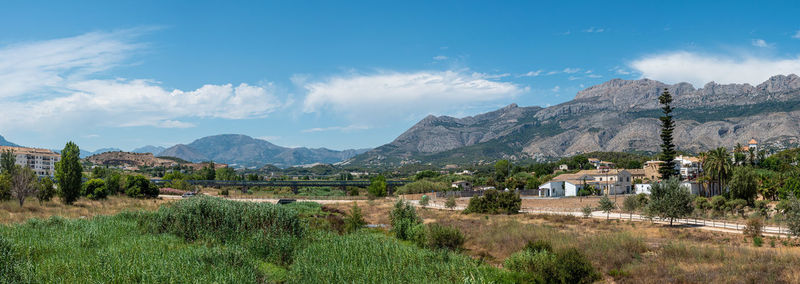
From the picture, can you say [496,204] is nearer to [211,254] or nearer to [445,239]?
[445,239]

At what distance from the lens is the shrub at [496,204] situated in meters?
46.9

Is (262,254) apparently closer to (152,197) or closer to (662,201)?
(662,201)

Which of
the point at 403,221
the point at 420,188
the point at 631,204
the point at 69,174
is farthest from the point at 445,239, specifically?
the point at 420,188

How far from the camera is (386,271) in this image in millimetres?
15922

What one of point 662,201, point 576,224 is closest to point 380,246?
point 576,224

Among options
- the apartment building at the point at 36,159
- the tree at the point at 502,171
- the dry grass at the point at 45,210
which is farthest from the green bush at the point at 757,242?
the apartment building at the point at 36,159

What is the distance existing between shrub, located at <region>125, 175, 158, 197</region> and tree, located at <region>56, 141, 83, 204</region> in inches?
585

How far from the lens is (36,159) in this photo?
130375mm

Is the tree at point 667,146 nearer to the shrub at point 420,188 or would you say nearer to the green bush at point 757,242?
the shrub at point 420,188

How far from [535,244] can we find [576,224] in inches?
642

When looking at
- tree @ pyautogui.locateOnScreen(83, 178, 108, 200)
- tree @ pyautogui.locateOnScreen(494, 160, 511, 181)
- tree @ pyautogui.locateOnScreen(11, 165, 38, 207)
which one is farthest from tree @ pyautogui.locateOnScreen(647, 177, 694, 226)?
tree @ pyautogui.locateOnScreen(494, 160, 511, 181)

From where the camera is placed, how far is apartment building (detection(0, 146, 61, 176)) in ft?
412

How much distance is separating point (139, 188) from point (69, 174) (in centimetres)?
1750

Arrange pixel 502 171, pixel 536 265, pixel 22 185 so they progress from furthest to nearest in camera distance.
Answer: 1. pixel 502 171
2. pixel 22 185
3. pixel 536 265
